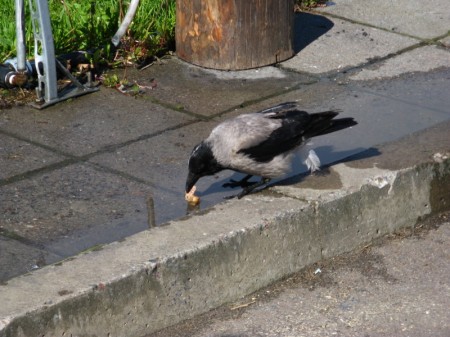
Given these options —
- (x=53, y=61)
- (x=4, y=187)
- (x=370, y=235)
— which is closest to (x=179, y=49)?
(x=53, y=61)

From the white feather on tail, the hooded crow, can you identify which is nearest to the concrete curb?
the white feather on tail

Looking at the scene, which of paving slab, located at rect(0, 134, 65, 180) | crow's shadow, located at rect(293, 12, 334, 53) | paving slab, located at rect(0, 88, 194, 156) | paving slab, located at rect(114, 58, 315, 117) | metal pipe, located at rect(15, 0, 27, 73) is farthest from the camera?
crow's shadow, located at rect(293, 12, 334, 53)

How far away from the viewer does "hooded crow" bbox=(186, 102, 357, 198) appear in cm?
573

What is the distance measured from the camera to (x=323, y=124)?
5.93 meters

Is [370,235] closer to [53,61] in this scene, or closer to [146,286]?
[146,286]

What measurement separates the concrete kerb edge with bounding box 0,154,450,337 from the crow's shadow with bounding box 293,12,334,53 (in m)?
3.20

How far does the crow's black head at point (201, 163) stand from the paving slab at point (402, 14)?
397 cm

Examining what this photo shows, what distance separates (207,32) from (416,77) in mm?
1711

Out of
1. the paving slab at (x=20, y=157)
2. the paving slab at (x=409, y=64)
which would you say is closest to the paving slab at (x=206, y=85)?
the paving slab at (x=409, y=64)

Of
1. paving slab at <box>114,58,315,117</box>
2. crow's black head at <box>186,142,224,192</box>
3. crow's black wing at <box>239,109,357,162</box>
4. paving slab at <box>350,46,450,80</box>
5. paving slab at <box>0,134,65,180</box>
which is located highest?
crow's black wing at <box>239,109,357,162</box>

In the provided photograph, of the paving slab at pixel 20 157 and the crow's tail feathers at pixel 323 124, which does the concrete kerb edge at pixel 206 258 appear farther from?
the paving slab at pixel 20 157

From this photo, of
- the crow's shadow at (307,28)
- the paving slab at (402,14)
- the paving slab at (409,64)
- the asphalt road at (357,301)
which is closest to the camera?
the asphalt road at (357,301)

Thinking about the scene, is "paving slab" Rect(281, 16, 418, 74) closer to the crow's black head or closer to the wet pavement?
the wet pavement

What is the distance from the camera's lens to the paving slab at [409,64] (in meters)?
8.33
